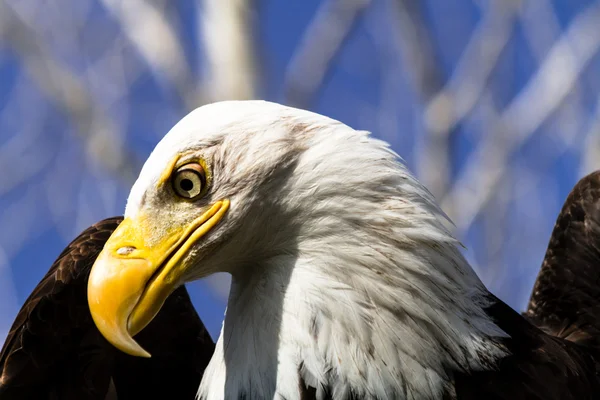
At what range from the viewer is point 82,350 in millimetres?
3684

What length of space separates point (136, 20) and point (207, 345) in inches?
183

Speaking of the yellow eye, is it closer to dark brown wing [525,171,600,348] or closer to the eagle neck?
the eagle neck

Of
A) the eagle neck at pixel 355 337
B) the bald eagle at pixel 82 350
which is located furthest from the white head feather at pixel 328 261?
the bald eagle at pixel 82 350

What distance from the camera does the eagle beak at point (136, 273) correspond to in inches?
103

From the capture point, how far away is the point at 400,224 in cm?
283

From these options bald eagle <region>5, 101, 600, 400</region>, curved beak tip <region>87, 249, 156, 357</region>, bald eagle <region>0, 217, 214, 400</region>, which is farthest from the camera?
bald eagle <region>0, 217, 214, 400</region>

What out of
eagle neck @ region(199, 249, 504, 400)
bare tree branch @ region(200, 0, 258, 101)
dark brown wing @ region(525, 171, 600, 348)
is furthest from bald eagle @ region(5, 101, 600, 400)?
bare tree branch @ region(200, 0, 258, 101)

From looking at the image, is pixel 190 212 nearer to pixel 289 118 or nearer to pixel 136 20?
pixel 289 118

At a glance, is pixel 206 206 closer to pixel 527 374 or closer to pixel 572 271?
pixel 527 374

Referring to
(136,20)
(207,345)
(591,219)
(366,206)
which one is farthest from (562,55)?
(366,206)

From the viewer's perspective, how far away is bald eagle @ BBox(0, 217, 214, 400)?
356 centimetres

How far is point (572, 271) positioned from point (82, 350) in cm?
220

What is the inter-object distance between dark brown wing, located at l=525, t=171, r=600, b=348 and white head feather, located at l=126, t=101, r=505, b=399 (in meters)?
1.22

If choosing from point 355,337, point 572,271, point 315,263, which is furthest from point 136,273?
point 572,271
